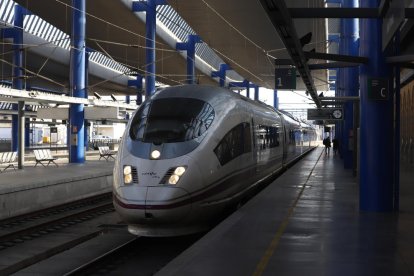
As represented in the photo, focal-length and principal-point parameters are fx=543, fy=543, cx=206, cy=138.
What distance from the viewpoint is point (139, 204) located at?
8.30 metres

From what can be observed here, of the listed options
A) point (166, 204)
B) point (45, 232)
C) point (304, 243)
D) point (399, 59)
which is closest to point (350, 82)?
point (399, 59)

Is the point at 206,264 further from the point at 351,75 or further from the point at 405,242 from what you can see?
the point at 351,75

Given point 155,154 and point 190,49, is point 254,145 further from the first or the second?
point 190,49

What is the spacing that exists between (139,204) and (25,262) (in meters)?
2.08

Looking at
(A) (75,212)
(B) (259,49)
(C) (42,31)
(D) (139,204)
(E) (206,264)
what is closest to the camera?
(E) (206,264)

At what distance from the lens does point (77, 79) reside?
25016 millimetres

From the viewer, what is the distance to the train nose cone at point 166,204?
27.0ft

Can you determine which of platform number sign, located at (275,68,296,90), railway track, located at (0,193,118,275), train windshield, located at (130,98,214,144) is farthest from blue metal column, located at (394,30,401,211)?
platform number sign, located at (275,68,296,90)

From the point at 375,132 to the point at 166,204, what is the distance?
442 cm

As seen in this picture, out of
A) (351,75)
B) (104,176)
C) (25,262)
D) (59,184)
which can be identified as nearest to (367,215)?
(25,262)

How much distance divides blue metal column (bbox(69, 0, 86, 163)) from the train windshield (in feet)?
48.7

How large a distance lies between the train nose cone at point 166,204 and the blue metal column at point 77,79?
16746 millimetres

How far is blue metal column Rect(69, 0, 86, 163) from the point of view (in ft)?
80.0

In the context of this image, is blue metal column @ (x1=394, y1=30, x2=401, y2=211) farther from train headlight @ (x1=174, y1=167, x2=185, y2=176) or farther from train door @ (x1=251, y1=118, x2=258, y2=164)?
train headlight @ (x1=174, y1=167, x2=185, y2=176)
